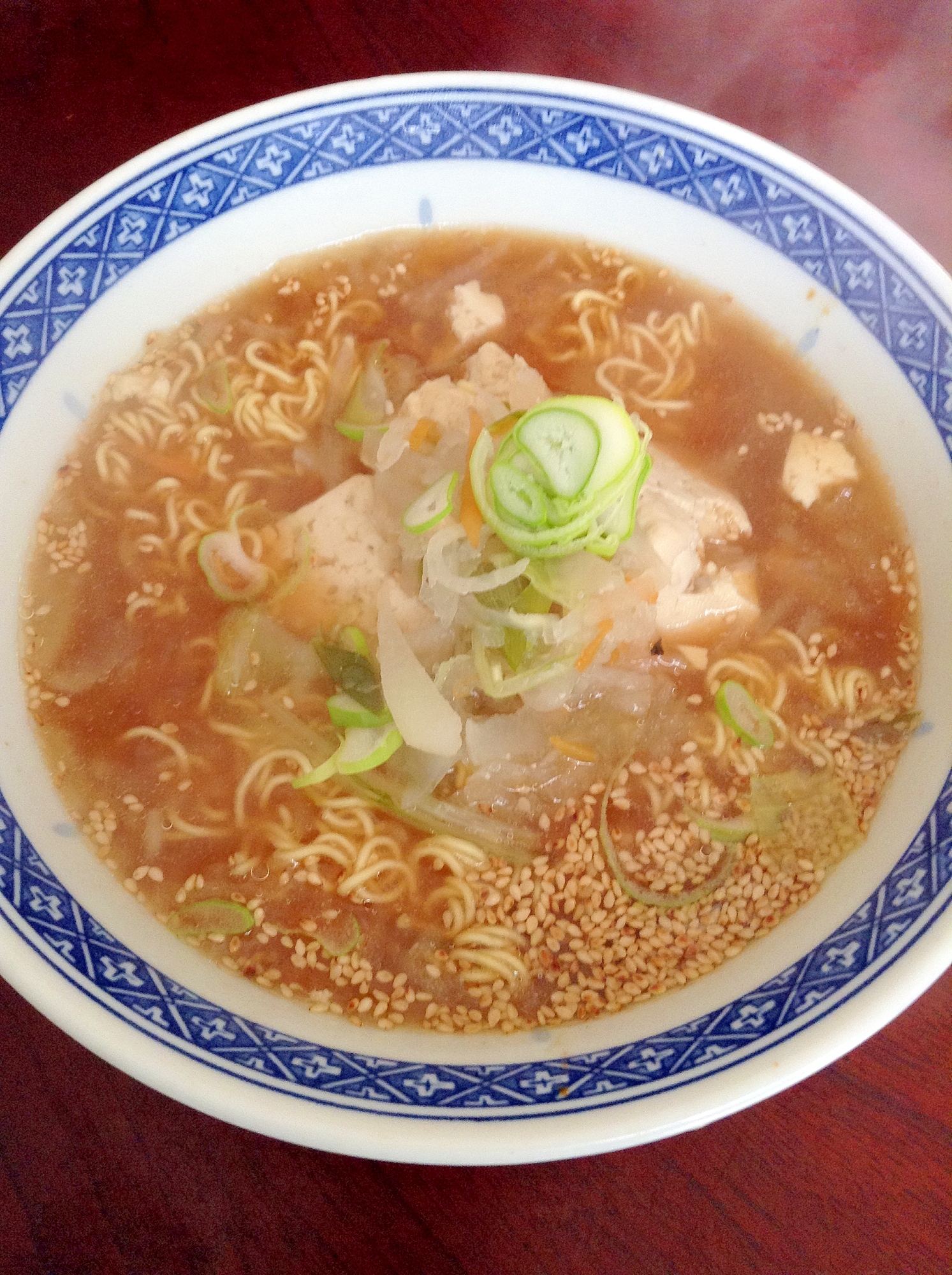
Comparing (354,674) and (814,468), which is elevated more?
(814,468)

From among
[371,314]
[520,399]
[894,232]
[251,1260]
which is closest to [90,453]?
[371,314]

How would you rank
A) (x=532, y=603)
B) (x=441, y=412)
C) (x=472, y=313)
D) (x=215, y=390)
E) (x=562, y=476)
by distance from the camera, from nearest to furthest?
(x=562, y=476) < (x=532, y=603) < (x=441, y=412) < (x=215, y=390) < (x=472, y=313)

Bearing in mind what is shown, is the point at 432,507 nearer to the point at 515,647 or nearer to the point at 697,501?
the point at 515,647

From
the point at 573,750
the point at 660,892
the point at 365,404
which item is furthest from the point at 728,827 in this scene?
the point at 365,404

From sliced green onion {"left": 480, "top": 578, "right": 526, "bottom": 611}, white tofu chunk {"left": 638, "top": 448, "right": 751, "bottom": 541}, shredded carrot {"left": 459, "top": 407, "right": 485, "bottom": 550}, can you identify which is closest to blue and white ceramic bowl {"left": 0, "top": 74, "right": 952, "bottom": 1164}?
white tofu chunk {"left": 638, "top": 448, "right": 751, "bottom": 541}

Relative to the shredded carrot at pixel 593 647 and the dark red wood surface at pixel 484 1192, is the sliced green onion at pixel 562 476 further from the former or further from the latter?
the dark red wood surface at pixel 484 1192

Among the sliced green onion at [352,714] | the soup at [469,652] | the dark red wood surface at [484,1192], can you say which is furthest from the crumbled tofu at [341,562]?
the dark red wood surface at [484,1192]

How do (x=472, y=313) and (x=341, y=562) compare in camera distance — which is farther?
(x=472, y=313)
